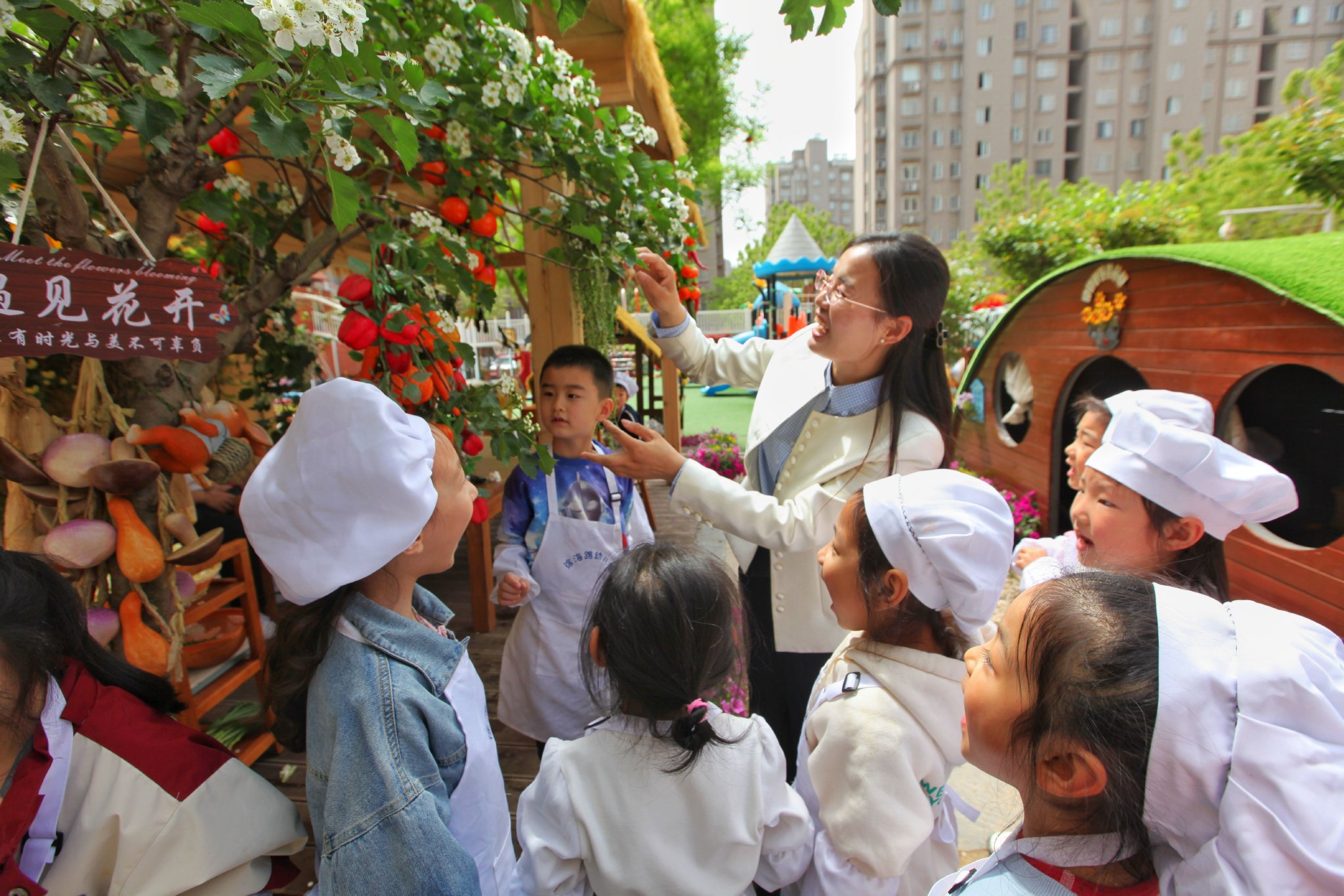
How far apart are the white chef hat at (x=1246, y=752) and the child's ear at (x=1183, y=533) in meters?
1.24

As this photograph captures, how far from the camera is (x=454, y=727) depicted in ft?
3.76

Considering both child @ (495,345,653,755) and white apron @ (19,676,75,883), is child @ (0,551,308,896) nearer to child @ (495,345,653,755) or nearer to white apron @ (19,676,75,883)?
white apron @ (19,676,75,883)

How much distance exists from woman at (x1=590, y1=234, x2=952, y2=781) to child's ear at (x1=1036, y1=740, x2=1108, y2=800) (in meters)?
0.95

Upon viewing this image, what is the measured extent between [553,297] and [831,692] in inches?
79.3

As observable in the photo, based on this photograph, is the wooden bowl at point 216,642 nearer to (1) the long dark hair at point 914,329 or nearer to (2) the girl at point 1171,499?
(1) the long dark hair at point 914,329

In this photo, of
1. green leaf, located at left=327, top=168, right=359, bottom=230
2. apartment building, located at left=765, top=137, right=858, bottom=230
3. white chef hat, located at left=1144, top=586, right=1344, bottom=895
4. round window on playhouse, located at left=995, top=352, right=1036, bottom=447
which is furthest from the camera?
apartment building, located at left=765, top=137, right=858, bottom=230

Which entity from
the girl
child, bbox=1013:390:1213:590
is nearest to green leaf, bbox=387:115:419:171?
child, bbox=1013:390:1213:590

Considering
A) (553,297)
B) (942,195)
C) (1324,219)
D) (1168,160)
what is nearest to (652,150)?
(553,297)

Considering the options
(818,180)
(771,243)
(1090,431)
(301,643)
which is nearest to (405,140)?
(301,643)

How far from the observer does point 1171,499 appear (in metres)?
1.79

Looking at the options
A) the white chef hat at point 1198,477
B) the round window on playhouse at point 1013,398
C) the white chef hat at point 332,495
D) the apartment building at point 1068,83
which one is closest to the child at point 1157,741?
the white chef hat at point 332,495

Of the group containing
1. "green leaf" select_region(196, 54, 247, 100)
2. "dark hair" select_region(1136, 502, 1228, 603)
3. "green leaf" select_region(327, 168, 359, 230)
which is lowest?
"dark hair" select_region(1136, 502, 1228, 603)

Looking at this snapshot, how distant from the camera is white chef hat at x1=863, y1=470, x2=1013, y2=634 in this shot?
3.95 ft

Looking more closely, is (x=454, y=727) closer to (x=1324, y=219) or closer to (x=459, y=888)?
(x=459, y=888)
